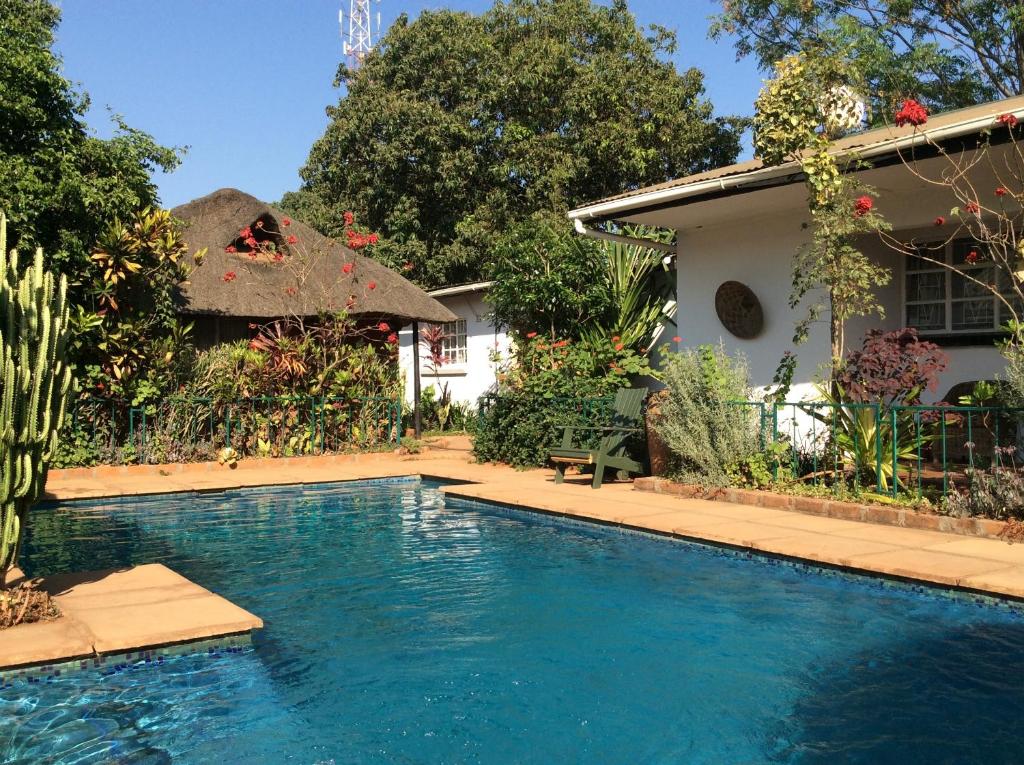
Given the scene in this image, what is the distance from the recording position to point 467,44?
88.5 feet

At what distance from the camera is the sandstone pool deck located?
20.1 feet

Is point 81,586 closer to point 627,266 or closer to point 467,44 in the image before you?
point 627,266

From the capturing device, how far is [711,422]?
949 cm

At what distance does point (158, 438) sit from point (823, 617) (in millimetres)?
9960

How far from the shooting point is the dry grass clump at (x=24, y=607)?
4.96 meters

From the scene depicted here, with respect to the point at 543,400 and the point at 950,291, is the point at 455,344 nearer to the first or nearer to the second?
the point at 543,400

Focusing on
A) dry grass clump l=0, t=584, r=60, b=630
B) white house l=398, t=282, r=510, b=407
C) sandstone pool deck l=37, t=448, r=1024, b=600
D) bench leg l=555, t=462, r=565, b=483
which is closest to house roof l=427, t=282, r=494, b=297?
white house l=398, t=282, r=510, b=407

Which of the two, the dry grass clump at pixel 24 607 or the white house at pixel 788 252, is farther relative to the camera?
the white house at pixel 788 252

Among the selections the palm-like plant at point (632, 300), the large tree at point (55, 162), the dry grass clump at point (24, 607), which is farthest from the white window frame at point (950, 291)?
the large tree at point (55, 162)

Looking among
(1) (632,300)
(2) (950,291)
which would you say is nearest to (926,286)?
(2) (950,291)

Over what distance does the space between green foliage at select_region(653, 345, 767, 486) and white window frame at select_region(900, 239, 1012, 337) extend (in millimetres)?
2577

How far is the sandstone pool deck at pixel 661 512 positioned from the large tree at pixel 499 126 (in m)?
13.0

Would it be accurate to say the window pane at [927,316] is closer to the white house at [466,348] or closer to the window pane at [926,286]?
the window pane at [926,286]

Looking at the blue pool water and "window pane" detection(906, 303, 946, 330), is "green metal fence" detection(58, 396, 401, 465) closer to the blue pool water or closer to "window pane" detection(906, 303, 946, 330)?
the blue pool water
